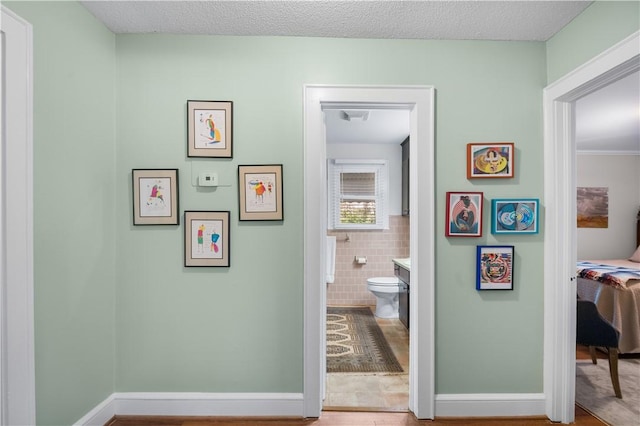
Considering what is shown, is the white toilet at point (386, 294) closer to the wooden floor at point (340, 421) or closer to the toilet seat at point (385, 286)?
the toilet seat at point (385, 286)

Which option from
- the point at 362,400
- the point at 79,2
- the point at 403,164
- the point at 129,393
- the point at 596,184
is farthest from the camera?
the point at 596,184

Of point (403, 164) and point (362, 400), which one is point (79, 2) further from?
point (403, 164)

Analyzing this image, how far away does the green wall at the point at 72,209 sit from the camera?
1.75 m

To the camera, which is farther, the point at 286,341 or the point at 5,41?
the point at 286,341

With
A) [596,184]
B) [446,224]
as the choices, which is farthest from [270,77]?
[596,184]

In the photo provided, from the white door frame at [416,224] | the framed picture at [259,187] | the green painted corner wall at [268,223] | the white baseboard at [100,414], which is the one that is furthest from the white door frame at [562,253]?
the white baseboard at [100,414]

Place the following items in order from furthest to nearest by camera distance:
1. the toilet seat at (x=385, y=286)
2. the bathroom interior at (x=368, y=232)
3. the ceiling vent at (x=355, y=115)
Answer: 1. the bathroom interior at (x=368, y=232)
2. the toilet seat at (x=385, y=286)
3. the ceiling vent at (x=355, y=115)

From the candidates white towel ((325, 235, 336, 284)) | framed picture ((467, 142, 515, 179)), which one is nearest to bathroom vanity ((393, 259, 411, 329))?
white towel ((325, 235, 336, 284))

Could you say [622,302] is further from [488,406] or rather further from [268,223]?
[268,223]

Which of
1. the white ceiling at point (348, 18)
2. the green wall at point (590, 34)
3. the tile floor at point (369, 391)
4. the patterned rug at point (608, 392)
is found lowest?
the patterned rug at point (608, 392)

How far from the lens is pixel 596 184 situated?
235 inches

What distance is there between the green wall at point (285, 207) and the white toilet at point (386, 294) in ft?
7.04

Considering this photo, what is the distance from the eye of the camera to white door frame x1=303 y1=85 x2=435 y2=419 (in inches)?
89.9

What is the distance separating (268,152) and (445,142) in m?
1.16
